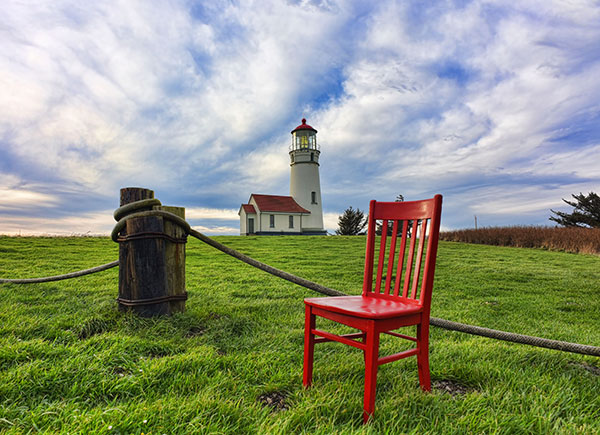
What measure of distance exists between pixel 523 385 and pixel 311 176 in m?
30.0

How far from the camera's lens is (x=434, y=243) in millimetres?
2201

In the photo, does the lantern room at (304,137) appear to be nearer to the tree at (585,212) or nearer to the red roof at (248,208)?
the red roof at (248,208)

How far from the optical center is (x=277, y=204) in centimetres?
3091

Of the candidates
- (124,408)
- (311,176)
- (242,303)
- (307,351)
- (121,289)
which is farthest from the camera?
(311,176)

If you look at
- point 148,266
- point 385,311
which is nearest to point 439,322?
point 385,311

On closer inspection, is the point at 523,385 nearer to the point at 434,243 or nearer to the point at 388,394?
the point at 388,394

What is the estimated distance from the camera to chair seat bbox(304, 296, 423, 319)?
75.8 inches

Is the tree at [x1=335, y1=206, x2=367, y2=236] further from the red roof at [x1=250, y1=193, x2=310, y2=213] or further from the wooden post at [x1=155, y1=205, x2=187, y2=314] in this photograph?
the wooden post at [x1=155, y1=205, x2=187, y2=314]

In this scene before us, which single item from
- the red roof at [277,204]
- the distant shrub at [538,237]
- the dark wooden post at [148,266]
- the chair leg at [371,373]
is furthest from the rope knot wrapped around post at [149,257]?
the red roof at [277,204]

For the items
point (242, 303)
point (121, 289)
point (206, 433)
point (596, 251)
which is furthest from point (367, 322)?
point (596, 251)

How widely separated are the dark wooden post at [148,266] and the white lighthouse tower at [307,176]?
28.6 meters

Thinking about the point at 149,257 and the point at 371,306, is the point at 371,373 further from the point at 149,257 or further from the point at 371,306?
the point at 149,257

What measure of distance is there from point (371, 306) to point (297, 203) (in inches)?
1191

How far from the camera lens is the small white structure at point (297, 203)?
30.3m
